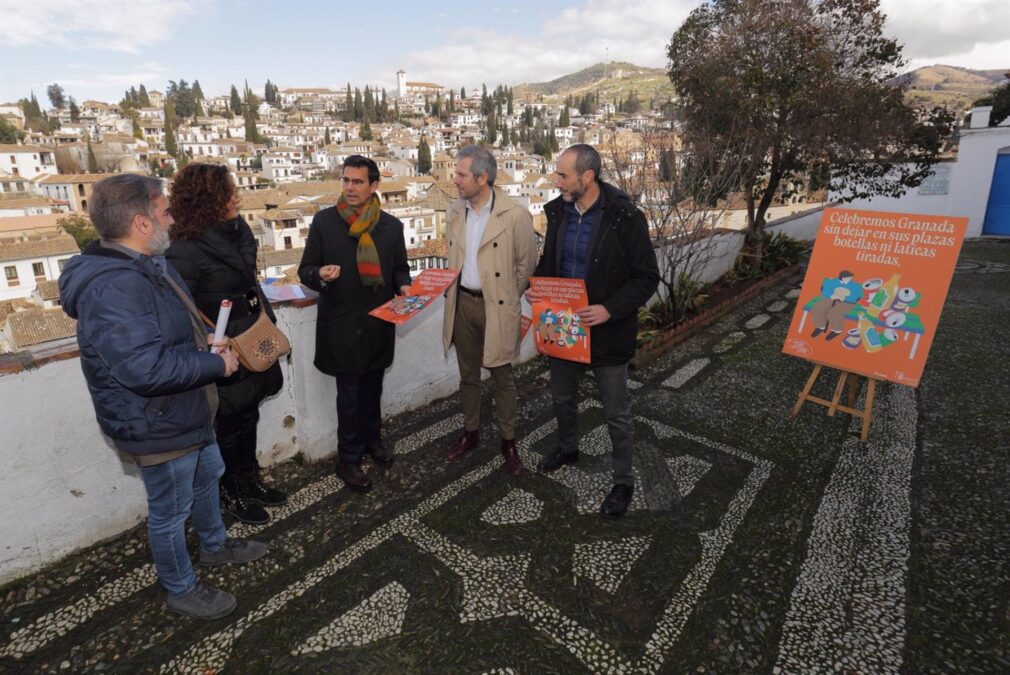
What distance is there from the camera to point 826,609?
2369 millimetres

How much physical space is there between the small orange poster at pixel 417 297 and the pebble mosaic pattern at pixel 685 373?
105 inches

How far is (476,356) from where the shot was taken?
3.43 meters

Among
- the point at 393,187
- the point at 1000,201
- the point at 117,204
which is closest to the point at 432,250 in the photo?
the point at 1000,201

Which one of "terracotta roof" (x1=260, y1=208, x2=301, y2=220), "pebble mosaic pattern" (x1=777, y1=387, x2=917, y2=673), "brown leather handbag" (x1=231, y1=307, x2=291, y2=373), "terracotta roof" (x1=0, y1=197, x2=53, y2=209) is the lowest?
"terracotta roof" (x1=260, y1=208, x2=301, y2=220)

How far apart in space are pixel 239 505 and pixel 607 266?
2448mm

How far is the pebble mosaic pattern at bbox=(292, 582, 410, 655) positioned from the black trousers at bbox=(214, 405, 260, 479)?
1062 mm

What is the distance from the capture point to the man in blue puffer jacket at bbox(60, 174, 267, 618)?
1815mm

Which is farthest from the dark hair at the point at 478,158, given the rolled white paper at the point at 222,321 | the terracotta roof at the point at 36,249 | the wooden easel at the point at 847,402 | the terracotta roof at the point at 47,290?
the terracotta roof at the point at 36,249

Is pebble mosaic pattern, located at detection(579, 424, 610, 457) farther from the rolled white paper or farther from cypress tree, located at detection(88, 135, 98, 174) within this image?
cypress tree, located at detection(88, 135, 98, 174)

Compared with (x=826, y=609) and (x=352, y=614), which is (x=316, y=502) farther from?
(x=826, y=609)

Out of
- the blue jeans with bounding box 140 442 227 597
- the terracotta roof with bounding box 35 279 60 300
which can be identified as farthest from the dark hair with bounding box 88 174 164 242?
the terracotta roof with bounding box 35 279 60 300

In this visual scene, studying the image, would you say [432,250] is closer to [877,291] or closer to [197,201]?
[877,291]

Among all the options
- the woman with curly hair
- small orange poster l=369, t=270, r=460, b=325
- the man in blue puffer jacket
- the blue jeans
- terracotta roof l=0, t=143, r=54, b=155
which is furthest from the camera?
terracotta roof l=0, t=143, r=54, b=155

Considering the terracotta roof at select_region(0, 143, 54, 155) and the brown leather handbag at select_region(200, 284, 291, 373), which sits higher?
the terracotta roof at select_region(0, 143, 54, 155)
